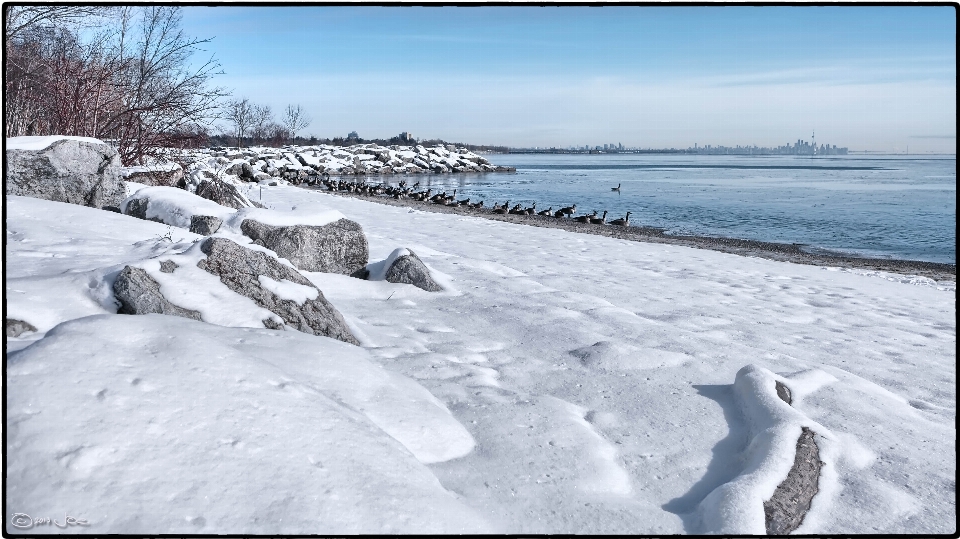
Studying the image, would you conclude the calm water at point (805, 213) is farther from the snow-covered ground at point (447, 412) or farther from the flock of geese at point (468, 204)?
the snow-covered ground at point (447, 412)

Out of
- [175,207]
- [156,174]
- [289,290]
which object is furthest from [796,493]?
[156,174]

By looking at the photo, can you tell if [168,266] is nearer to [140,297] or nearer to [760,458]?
[140,297]

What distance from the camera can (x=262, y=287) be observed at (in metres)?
3.87

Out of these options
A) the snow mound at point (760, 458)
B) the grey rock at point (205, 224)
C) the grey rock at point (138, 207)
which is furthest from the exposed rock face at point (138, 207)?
the snow mound at point (760, 458)

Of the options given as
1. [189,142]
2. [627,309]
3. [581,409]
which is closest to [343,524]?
[581,409]

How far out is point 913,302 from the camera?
6965mm

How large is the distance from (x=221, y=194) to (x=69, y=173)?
233cm

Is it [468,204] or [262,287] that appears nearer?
[262,287]

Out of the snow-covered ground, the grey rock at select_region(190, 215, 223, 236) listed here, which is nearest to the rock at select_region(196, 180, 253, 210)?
the grey rock at select_region(190, 215, 223, 236)

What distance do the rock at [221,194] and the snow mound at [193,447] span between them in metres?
6.74

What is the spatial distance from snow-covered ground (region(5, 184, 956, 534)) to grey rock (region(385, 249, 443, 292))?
0.17 m

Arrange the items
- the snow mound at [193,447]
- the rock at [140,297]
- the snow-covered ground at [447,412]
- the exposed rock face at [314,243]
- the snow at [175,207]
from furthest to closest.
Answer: the snow at [175,207]
the exposed rock face at [314,243]
the rock at [140,297]
the snow-covered ground at [447,412]
the snow mound at [193,447]

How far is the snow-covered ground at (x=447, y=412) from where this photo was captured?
5.79 ft

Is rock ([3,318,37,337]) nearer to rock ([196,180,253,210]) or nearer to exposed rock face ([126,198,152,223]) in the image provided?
exposed rock face ([126,198,152,223])
